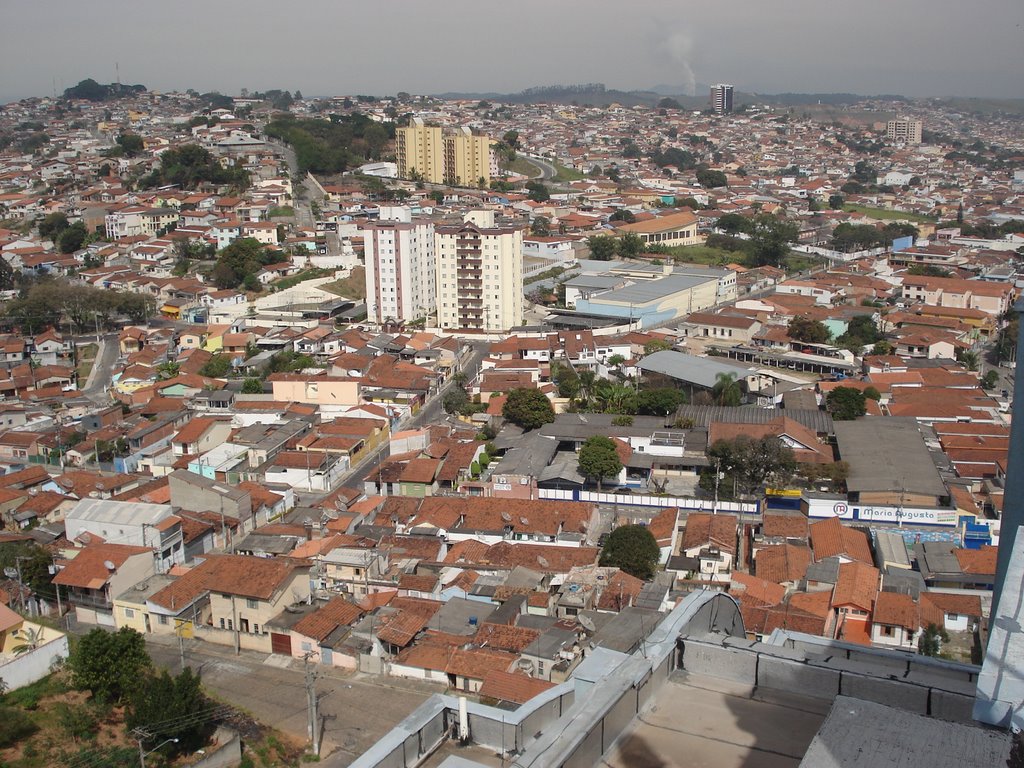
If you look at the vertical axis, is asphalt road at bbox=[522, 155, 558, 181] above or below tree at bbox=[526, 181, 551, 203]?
above

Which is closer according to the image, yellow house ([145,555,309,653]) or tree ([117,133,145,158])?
yellow house ([145,555,309,653])

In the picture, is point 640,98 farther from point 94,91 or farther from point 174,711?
point 174,711

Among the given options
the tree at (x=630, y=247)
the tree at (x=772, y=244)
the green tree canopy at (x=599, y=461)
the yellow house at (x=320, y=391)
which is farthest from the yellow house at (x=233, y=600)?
the tree at (x=772, y=244)

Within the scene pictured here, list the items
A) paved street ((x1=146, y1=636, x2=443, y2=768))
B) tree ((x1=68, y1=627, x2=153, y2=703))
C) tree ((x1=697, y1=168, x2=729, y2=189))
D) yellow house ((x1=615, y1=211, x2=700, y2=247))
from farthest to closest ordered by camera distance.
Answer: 1. tree ((x1=697, y1=168, x2=729, y2=189))
2. yellow house ((x1=615, y1=211, x2=700, y2=247))
3. paved street ((x1=146, y1=636, x2=443, y2=768))
4. tree ((x1=68, y1=627, x2=153, y2=703))

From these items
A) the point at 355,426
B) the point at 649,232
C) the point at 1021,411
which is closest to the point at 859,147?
the point at 649,232

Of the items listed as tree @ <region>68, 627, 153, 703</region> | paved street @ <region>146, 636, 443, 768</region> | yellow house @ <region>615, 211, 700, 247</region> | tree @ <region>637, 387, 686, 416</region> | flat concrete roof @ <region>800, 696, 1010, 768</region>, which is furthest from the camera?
yellow house @ <region>615, 211, 700, 247</region>

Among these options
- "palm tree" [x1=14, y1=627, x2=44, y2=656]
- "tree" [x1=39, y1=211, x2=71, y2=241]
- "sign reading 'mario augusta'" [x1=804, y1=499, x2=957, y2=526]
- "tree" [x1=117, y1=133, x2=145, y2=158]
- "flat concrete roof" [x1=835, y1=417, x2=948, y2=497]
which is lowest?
"sign reading 'mario augusta'" [x1=804, y1=499, x2=957, y2=526]

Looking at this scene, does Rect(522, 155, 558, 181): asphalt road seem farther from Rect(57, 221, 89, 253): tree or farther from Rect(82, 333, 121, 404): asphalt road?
Rect(82, 333, 121, 404): asphalt road

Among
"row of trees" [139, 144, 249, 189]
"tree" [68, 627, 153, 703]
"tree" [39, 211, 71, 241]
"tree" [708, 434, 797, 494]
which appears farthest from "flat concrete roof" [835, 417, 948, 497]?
"tree" [39, 211, 71, 241]
